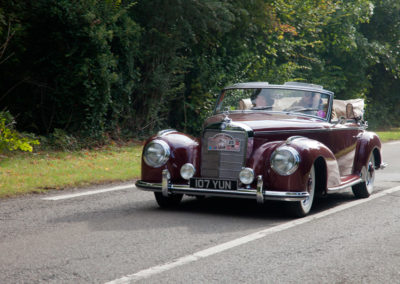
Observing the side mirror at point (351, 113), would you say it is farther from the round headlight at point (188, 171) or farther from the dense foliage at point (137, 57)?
the dense foliage at point (137, 57)

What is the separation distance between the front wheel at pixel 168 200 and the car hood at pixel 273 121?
1.01m

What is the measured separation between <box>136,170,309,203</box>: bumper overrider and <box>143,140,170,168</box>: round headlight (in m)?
0.22

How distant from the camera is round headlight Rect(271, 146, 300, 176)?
7.12 metres

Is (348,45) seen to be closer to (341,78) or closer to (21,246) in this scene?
(341,78)

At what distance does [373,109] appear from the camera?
104 ft

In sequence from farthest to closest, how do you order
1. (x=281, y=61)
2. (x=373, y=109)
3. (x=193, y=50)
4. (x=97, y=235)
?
(x=373, y=109)
(x=281, y=61)
(x=193, y=50)
(x=97, y=235)

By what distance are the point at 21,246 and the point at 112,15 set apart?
1031 centimetres

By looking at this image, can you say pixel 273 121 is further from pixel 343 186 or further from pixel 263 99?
pixel 343 186

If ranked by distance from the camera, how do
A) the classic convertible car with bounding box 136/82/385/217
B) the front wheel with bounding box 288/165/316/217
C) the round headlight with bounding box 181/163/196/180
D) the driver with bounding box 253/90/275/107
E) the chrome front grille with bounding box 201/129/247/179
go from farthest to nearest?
the driver with bounding box 253/90/275/107
the round headlight with bounding box 181/163/196/180
the chrome front grille with bounding box 201/129/247/179
the front wheel with bounding box 288/165/316/217
the classic convertible car with bounding box 136/82/385/217

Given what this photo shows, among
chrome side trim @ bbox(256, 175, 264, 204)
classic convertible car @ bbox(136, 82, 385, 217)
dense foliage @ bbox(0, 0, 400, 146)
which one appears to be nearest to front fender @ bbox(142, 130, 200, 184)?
classic convertible car @ bbox(136, 82, 385, 217)

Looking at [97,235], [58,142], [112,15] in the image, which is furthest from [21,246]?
[112,15]

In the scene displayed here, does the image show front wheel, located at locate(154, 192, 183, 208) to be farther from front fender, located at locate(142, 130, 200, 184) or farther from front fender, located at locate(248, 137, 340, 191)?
front fender, located at locate(248, 137, 340, 191)

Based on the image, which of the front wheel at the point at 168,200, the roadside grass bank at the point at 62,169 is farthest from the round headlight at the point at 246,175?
the roadside grass bank at the point at 62,169

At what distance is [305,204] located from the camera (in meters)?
7.52
